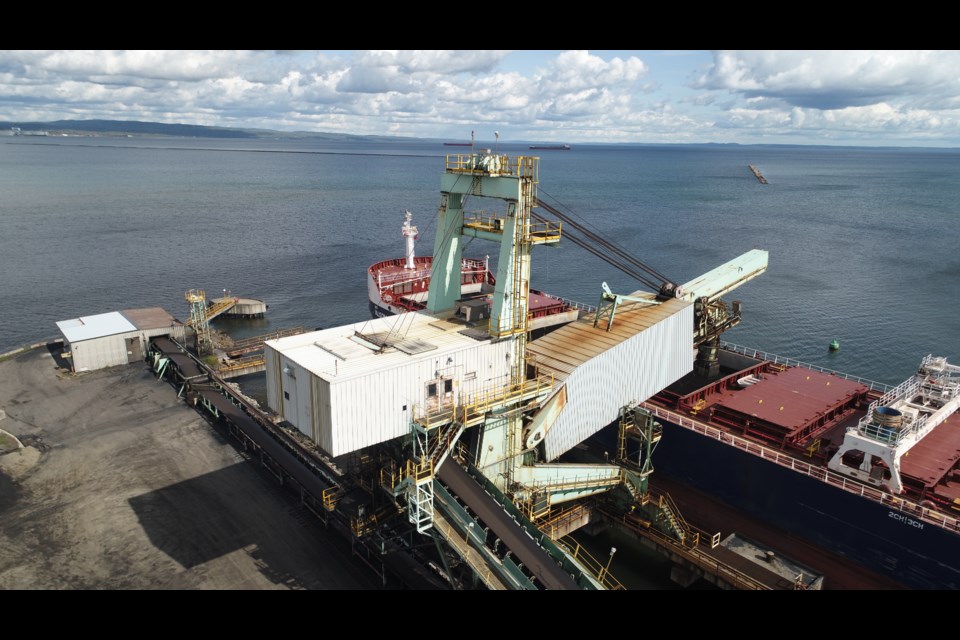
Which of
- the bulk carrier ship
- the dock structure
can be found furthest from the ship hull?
the bulk carrier ship

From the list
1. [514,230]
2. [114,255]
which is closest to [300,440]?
[514,230]

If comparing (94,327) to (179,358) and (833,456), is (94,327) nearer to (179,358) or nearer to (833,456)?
(179,358)

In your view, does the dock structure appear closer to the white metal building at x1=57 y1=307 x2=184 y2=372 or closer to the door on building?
the door on building

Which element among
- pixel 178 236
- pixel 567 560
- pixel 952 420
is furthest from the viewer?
pixel 178 236

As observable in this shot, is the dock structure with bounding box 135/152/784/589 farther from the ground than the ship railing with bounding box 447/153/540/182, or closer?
closer

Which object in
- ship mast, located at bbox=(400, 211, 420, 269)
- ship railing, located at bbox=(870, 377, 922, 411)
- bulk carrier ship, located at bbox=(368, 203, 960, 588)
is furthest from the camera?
ship mast, located at bbox=(400, 211, 420, 269)

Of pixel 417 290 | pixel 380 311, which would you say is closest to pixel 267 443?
pixel 380 311

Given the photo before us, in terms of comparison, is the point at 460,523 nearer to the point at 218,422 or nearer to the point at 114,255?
the point at 218,422
